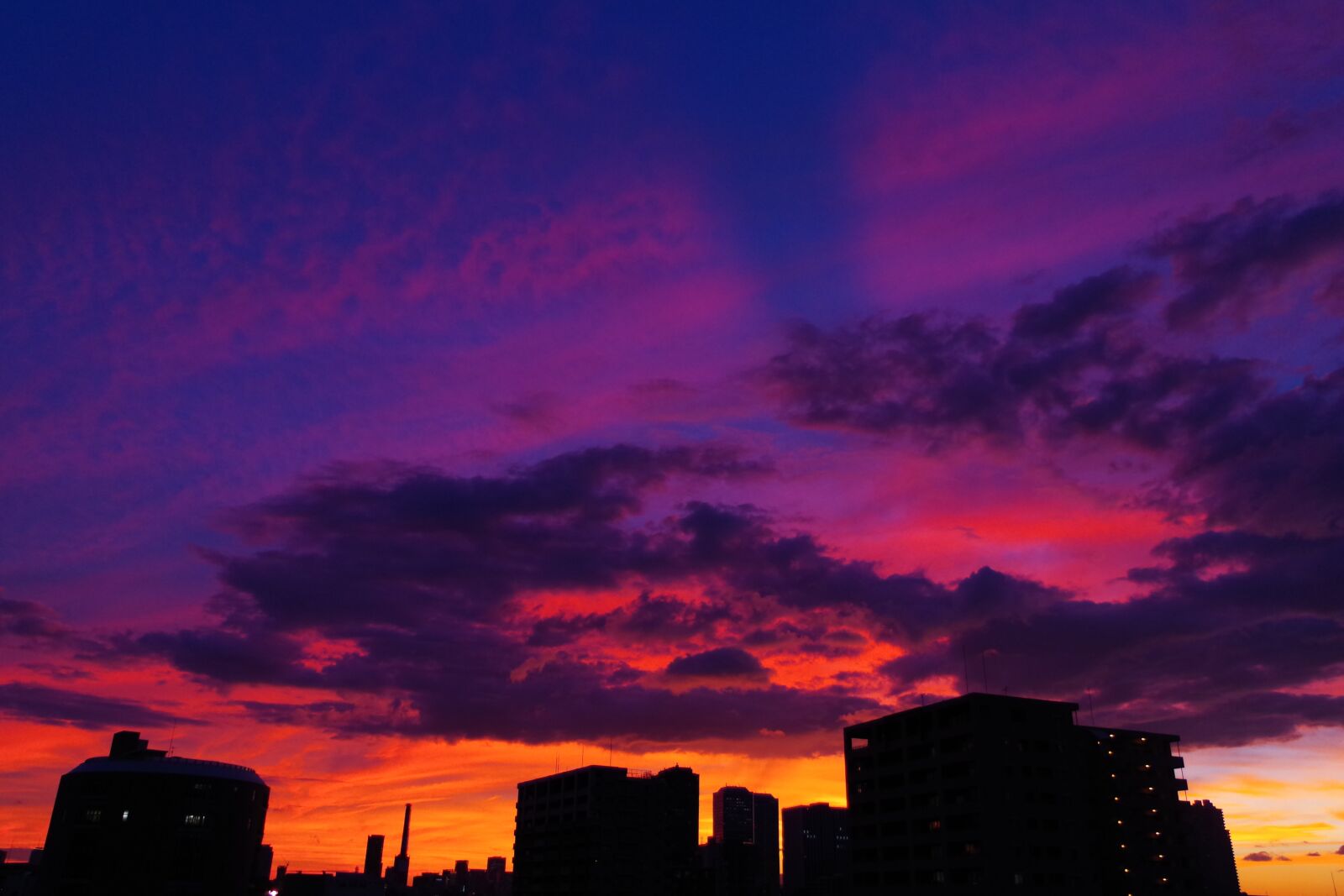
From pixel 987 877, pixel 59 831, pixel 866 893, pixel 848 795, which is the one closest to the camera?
pixel 987 877

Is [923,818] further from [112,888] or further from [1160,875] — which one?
[112,888]

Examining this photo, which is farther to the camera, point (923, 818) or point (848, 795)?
point (848, 795)

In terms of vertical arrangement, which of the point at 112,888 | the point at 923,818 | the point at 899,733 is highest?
the point at 899,733

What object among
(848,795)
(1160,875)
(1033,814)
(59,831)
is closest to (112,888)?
(59,831)

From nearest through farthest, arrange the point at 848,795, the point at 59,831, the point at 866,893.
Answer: the point at 866,893, the point at 848,795, the point at 59,831

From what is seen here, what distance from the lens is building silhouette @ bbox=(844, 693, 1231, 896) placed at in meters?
150

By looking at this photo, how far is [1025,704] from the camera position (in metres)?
159

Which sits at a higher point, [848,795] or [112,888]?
[848,795]

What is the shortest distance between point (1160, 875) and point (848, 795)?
5688 cm

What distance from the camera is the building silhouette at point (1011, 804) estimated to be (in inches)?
5920

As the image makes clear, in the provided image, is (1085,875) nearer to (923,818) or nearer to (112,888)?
(923,818)

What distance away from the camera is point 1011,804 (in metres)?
152

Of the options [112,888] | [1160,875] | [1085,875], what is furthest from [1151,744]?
[112,888]

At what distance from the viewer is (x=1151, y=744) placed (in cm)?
18650
